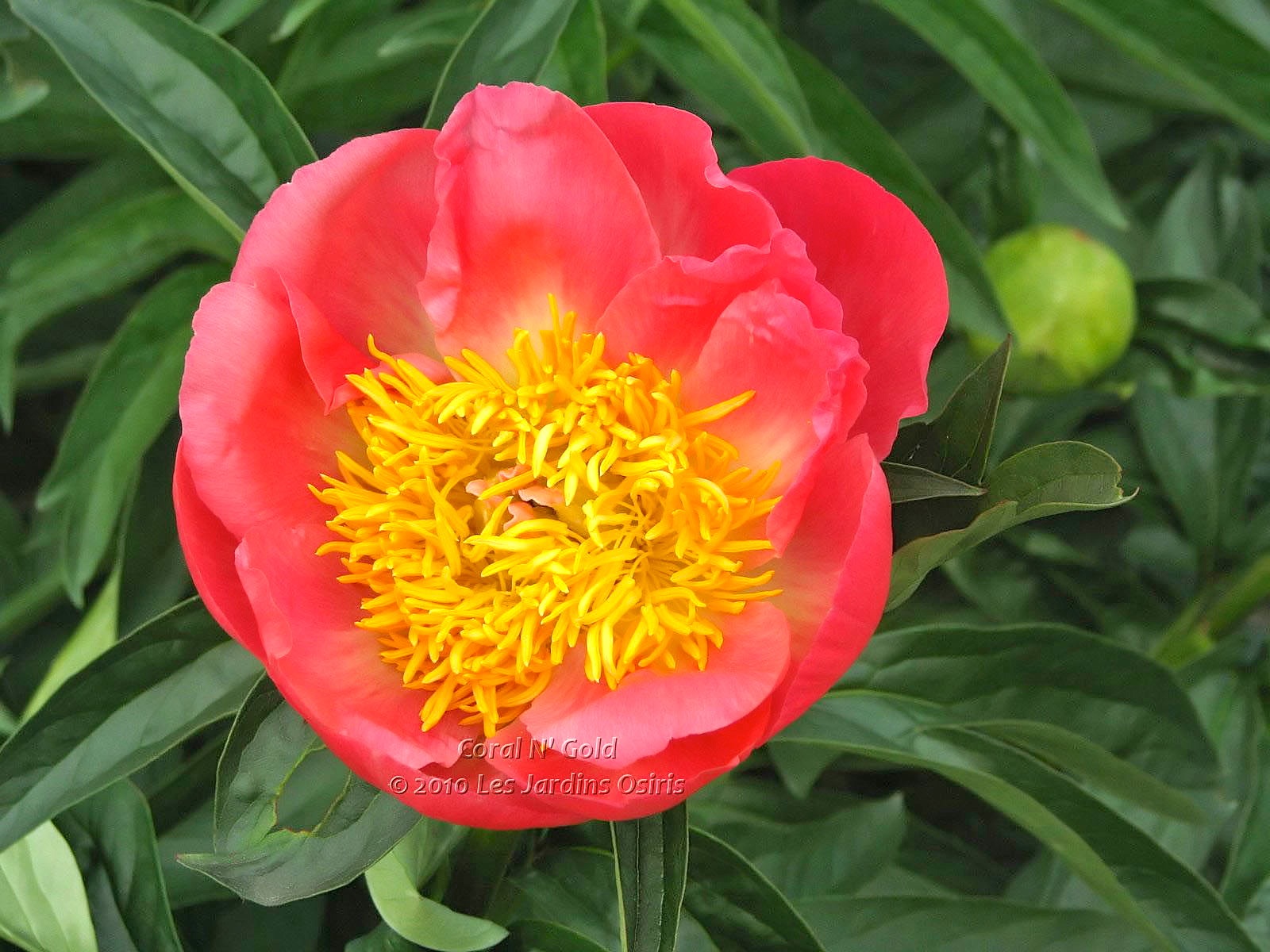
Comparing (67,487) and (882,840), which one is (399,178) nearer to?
(67,487)

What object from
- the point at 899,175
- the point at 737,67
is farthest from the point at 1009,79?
the point at 737,67

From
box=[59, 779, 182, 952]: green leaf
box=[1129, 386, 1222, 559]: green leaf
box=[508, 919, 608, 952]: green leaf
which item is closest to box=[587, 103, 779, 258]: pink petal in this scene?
box=[508, 919, 608, 952]: green leaf

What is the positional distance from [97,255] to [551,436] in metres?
0.58

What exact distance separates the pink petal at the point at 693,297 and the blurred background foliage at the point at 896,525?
118 millimetres

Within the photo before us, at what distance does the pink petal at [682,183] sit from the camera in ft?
2.29

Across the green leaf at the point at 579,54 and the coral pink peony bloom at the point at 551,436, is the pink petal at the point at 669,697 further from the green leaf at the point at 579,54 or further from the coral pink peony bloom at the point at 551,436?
the green leaf at the point at 579,54

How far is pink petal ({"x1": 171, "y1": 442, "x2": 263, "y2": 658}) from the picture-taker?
0.67 meters

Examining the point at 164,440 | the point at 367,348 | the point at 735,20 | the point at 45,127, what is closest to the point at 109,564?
the point at 164,440

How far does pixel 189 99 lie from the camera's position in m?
0.83

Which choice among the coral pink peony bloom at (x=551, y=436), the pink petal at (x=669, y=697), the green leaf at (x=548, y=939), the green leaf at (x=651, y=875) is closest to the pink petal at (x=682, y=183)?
the coral pink peony bloom at (x=551, y=436)

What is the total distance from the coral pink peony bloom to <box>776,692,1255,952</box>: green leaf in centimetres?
22

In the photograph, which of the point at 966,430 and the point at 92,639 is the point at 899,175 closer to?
the point at 966,430

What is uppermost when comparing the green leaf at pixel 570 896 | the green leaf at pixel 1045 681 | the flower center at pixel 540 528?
the flower center at pixel 540 528

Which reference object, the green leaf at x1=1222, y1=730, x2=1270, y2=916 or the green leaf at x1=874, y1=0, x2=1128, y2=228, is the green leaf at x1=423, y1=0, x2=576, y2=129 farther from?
the green leaf at x1=1222, y1=730, x2=1270, y2=916
